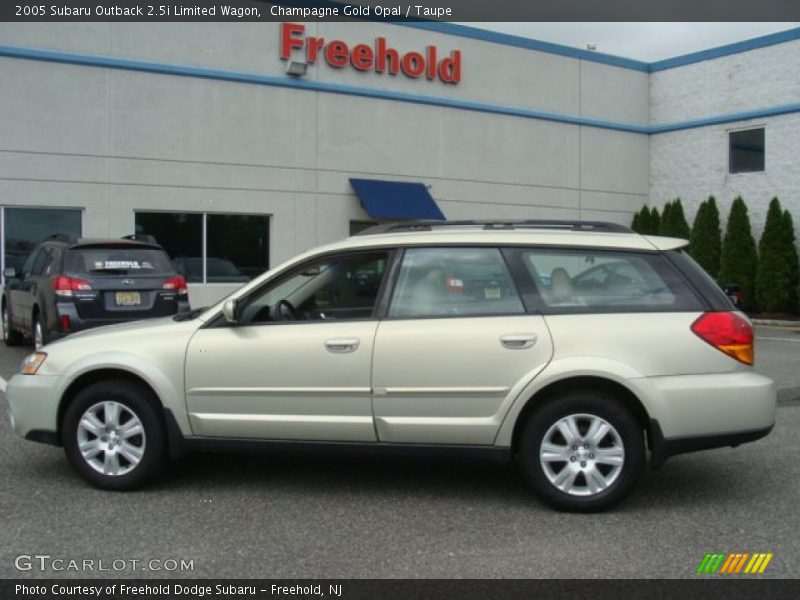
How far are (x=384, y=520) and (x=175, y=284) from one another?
6730 millimetres

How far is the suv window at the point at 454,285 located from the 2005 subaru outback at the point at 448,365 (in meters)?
0.01

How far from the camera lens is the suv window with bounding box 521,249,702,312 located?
524 cm

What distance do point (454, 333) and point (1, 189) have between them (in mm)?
13119

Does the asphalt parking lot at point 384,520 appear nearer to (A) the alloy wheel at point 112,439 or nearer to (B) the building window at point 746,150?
(A) the alloy wheel at point 112,439

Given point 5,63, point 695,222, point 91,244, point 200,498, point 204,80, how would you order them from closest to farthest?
1. point 200,498
2. point 91,244
3. point 5,63
4. point 204,80
5. point 695,222

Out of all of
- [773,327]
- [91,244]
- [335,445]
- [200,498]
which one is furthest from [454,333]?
[773,327]

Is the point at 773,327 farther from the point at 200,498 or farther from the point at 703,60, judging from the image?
the point at 200,498

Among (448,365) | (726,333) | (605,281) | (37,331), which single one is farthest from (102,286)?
(726,333)

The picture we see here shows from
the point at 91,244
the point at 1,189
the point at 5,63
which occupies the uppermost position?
the point at 5,63

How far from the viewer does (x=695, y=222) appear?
2266 cm

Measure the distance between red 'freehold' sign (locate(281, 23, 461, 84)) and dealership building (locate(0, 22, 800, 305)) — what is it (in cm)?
4

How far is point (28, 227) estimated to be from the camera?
1614 cm

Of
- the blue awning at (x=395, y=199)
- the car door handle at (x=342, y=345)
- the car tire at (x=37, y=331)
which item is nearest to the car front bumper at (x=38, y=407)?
the car door handle at (x=342, y=345)

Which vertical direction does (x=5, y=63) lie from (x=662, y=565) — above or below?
above
